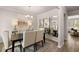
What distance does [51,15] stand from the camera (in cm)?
172

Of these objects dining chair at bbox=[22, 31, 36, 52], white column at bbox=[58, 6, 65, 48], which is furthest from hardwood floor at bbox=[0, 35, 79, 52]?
dining chair at bbox=[22, 31, 36, 52]

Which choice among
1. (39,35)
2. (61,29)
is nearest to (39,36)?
(39,35)

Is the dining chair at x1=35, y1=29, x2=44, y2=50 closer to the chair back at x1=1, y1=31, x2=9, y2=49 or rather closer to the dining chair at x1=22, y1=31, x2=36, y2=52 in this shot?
the dining chair at x1=22, y1=31, x2=36, y2=52

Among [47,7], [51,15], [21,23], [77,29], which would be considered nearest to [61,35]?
[77,29]

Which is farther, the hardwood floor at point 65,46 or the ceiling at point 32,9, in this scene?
the hardwood floor at point 65,46

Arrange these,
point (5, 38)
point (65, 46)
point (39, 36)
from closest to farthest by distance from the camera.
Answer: point (5, 38)
point (65, 46)
point (39, 36)

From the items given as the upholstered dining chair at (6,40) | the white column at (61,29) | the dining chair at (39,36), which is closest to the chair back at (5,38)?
the upholstered dining chair at (6,40)

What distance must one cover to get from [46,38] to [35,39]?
27 cm

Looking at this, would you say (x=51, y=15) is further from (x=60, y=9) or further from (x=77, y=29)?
(x=77, y=29)

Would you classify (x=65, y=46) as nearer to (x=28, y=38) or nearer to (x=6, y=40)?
(x=28, y=38)

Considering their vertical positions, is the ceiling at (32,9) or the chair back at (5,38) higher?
the ceiling at (32,9)

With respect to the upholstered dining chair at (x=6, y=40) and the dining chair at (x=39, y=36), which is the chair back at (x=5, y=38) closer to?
the upholstered dining chair at (x=6, y=40)

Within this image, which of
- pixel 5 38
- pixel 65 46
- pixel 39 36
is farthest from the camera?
pixel 39 36

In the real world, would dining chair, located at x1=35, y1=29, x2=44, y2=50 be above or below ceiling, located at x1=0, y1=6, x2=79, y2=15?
below
